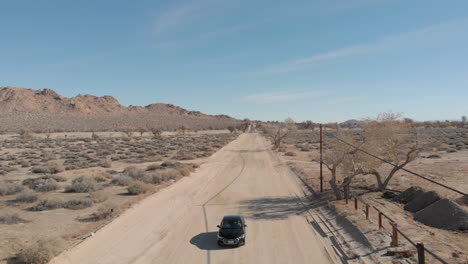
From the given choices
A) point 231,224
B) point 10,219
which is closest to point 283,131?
point 231,224

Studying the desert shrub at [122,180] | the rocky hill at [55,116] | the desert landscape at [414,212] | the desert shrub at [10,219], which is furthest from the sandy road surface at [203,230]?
the rocky hill at [55,116]

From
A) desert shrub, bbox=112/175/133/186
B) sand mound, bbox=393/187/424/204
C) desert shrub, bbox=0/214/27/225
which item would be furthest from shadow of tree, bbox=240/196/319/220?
desert shrub, bbox=0/214/27/225

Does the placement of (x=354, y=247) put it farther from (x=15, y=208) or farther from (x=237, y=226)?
(x=15, y=208)

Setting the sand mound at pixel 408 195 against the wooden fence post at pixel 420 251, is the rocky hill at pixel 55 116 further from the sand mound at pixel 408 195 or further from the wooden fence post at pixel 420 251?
the wooden fence post at pixel 420 251

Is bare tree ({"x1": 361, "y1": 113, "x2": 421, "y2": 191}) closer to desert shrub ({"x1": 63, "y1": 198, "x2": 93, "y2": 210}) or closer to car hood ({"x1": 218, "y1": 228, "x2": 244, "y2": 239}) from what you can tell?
car hood ({"x1": 218, "y1": 228, "x2": 244, "y2": 239})

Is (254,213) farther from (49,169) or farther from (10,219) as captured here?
(49,169)
